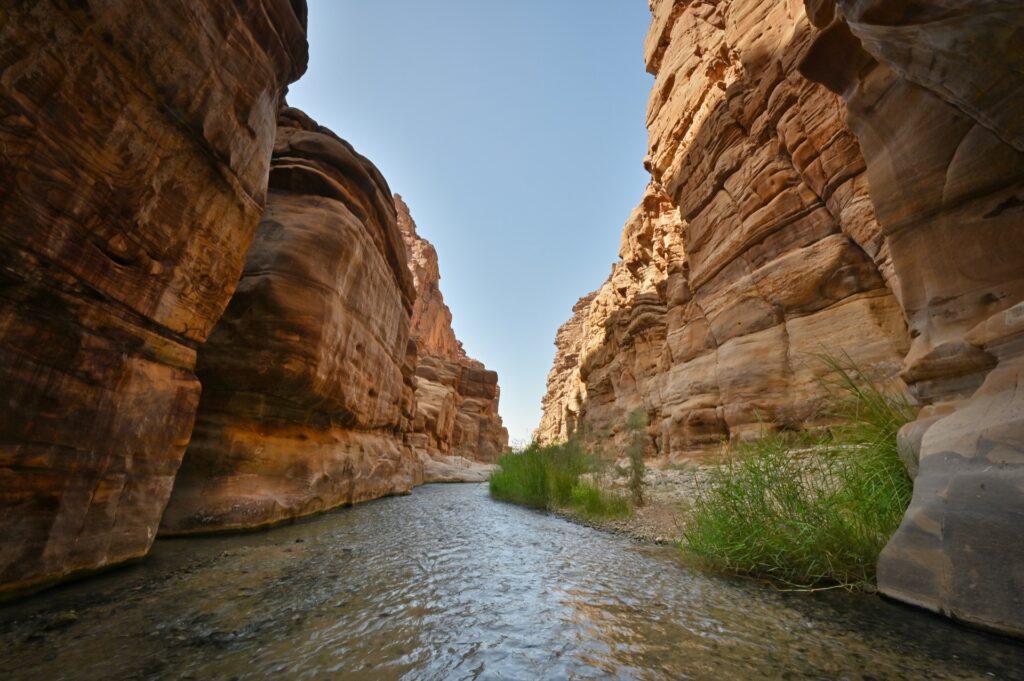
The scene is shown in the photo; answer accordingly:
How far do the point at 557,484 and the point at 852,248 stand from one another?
7945 mm

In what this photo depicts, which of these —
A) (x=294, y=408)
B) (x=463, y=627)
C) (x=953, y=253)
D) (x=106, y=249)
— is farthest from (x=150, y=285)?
(x=953, y=253)

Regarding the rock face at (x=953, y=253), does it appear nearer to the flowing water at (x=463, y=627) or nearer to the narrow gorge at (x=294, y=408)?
the narrow gorge at (x=294, y=408)

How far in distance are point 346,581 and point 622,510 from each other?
14.3ft

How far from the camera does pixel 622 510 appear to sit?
6.27 metres

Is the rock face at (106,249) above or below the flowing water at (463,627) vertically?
above

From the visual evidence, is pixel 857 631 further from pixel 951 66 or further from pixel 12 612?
pixel 12 612

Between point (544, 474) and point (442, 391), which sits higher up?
point (442, 391)

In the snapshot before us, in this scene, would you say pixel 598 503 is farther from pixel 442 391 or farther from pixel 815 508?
pixel 442 391

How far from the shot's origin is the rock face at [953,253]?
2.21 m

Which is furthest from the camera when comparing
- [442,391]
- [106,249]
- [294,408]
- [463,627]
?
[442,391]

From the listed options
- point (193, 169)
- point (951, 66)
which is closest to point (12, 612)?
point (193, 169)

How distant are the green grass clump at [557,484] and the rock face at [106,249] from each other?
219 inches

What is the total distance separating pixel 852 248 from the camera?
871 cm

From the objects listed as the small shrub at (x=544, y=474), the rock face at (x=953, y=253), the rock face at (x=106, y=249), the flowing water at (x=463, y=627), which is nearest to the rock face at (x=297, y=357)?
the rock face at (x=106, y=249)
